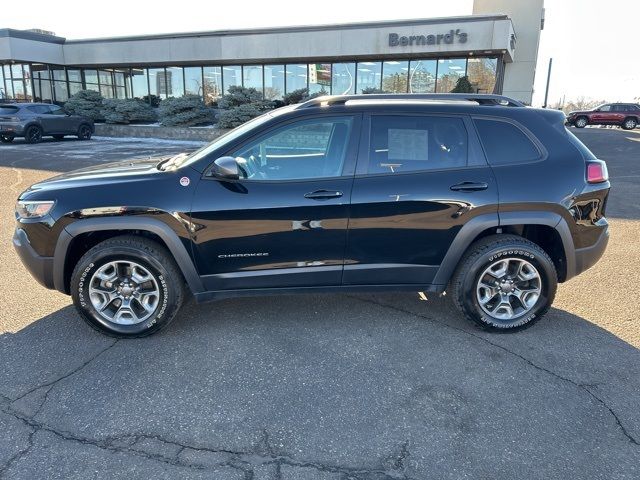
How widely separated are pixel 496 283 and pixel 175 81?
26.7m

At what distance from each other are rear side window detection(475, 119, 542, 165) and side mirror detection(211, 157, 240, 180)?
1938mm

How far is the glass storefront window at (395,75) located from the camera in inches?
919

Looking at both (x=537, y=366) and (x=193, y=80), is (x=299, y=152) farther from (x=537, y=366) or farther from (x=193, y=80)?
(x=193, y=80)

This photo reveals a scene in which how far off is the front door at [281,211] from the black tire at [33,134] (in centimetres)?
1944

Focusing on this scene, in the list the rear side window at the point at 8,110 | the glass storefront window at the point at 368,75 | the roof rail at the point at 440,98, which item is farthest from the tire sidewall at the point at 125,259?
the glass storefront window at the point at 368,75

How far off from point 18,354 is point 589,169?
4554 millimetres

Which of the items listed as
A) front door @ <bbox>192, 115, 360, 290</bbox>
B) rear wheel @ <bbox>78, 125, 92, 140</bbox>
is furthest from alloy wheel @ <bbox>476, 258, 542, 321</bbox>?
rear wheel @ <bbox>78, 125, 92, 140</bbox>

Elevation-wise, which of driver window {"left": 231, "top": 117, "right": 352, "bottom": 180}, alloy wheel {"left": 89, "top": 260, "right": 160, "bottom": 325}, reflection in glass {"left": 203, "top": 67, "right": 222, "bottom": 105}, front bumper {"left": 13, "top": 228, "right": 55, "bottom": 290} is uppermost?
reflection in glass {"left": 203, "top": 67, "right": 222, "bottom": 105}

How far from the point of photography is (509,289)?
12.5 feet

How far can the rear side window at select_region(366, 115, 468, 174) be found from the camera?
3.67 metres

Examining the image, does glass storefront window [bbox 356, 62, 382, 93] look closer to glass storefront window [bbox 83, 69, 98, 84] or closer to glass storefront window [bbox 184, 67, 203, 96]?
glass storefront window [bbox 184, 67, 203, 96]

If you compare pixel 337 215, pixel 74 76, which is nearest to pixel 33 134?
pixel 74 76

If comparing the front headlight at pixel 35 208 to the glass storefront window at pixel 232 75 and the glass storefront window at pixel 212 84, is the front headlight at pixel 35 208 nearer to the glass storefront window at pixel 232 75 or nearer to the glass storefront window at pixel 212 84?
the glass storefront window at pixel 232 75

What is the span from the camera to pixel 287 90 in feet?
82.2
